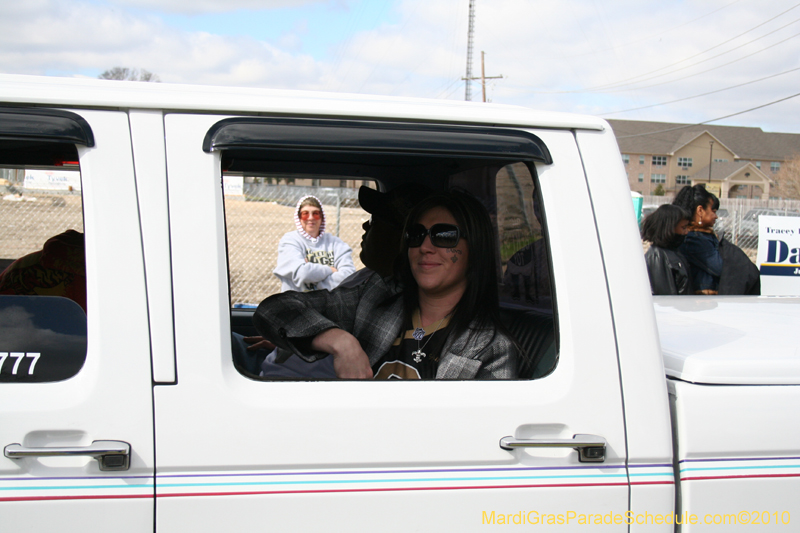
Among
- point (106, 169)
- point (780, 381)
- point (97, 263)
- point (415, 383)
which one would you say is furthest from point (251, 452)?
point (780, 381)

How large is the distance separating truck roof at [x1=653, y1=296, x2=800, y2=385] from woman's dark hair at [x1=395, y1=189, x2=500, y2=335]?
53 cm

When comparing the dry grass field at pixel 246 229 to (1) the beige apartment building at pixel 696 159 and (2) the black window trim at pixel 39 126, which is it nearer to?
(2) the black window trim at pixel 39 126

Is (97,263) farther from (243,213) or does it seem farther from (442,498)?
(243,213)

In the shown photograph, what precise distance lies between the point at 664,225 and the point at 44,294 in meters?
4.12

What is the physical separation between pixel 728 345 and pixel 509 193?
0.86 metres

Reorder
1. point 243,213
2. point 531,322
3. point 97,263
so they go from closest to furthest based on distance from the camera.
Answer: point 97,263
point 531,322
point 243,213

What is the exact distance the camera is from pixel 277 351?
2.17 m

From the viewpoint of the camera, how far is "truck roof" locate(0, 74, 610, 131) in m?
1.26

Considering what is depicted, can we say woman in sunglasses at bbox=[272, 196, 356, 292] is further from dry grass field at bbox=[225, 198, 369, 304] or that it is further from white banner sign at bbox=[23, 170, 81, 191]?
dry grass field at bbox=[225, 198, 369, 304]

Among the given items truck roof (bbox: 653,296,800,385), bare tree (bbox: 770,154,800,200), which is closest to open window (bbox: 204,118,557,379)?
truck roof (bbox: 653,296,800,385)

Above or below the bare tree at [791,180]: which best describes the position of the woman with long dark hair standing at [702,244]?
below

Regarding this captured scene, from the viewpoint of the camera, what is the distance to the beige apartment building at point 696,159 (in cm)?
6931

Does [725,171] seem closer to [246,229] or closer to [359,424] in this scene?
[246,229]

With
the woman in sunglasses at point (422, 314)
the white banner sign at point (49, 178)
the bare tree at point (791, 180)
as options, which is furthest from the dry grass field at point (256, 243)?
the bare tree at point (791, 180)
